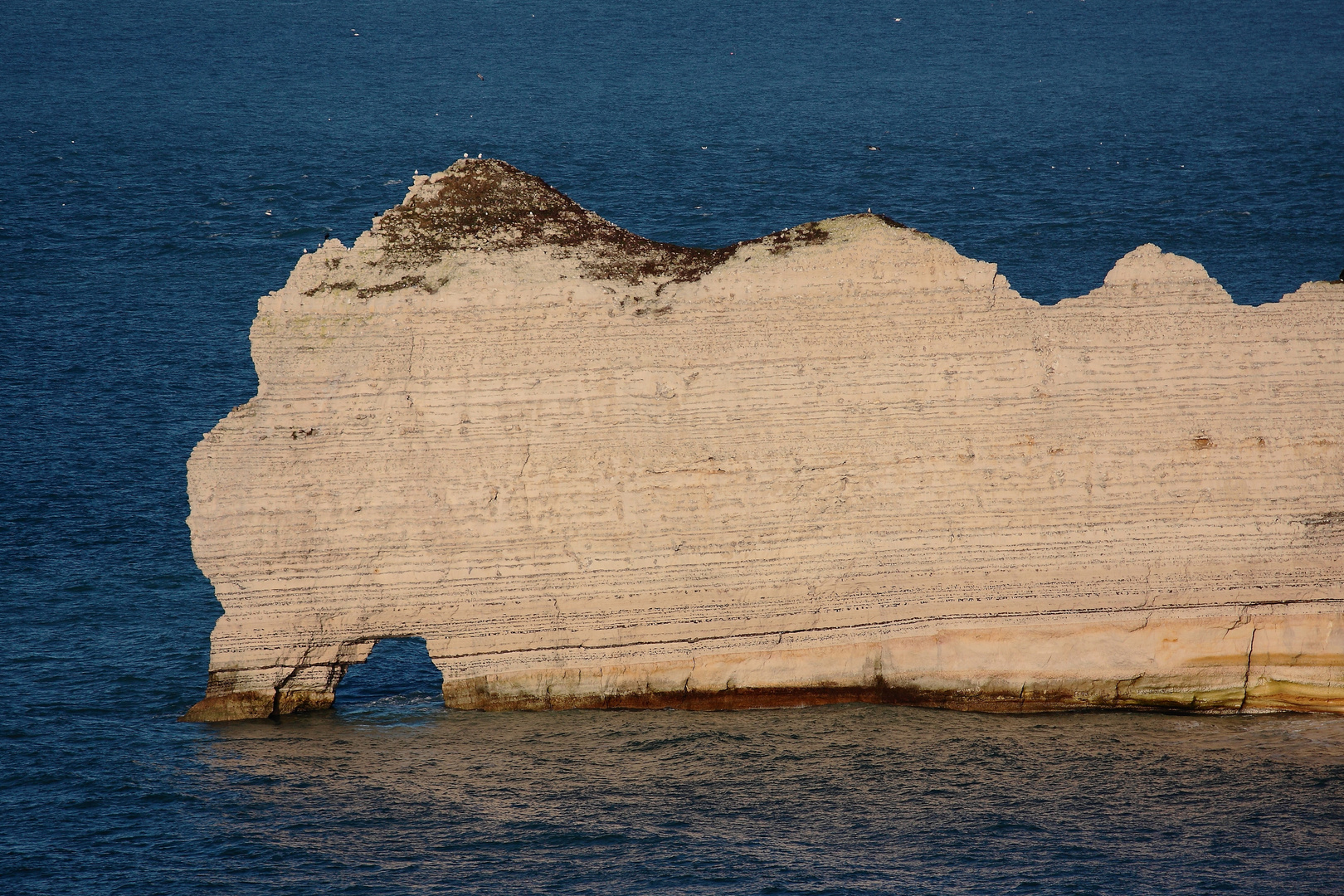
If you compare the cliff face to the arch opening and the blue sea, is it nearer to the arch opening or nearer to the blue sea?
the blue sea

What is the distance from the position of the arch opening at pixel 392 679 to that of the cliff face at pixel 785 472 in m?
1.49

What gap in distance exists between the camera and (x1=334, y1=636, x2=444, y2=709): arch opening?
18.6m

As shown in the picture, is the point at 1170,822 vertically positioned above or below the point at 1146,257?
below

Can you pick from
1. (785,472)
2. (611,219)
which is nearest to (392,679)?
(785,472)

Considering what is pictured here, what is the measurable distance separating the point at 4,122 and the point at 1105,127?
38.8m

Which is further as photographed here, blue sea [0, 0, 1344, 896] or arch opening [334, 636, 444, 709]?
arch opening [334, 636, 444, 709]

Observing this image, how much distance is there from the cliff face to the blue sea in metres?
1.12

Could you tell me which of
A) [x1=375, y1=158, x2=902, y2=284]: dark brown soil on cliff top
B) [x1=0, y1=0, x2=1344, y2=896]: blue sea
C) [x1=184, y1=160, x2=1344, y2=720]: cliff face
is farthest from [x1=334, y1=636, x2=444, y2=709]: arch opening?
[x1=375, y1=158, x2=902, y2=284]: dark brown soil on cliff top

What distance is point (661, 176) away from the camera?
148 ft

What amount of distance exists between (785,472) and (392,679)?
6.24m

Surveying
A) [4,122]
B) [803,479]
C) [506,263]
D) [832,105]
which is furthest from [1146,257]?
[4,122]

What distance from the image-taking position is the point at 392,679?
19.5 metres

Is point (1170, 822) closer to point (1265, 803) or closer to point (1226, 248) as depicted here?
point (1265, 803)

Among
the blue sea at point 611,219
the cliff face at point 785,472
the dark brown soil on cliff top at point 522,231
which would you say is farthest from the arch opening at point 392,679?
the dark brown soil on cliff top at point 522,231
